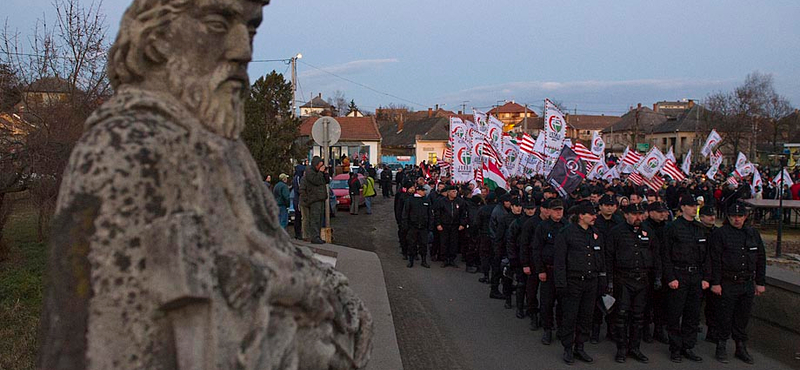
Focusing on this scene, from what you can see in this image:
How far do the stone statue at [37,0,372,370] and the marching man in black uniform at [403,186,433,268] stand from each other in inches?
479

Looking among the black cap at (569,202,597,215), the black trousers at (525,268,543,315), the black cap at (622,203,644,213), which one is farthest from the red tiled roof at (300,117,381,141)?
the black cap at (569,202,597,215)

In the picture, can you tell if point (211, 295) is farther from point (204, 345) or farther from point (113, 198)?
point (113, 198)

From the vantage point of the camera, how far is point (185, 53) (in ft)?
8.47

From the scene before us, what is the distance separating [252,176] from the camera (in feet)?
9.02

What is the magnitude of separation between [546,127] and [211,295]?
17.1 metres

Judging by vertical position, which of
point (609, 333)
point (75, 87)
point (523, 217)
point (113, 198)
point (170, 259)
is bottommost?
point (609, 333)

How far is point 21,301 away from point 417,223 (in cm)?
795

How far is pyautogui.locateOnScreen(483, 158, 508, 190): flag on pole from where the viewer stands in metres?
17.8

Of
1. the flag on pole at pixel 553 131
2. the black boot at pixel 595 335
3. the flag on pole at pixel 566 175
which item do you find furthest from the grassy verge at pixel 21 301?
the flag on pole at pixel 553 131

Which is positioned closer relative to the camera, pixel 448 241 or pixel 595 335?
pixel 595 335

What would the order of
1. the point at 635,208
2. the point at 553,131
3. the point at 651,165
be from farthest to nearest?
1. the point at 651,165
2. the point at 553,131
3. the point at 635,208

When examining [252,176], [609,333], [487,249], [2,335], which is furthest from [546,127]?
[252,176]

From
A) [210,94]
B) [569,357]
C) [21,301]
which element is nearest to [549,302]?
[569,357]

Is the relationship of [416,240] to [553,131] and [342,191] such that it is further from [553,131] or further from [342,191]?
[342,191]
